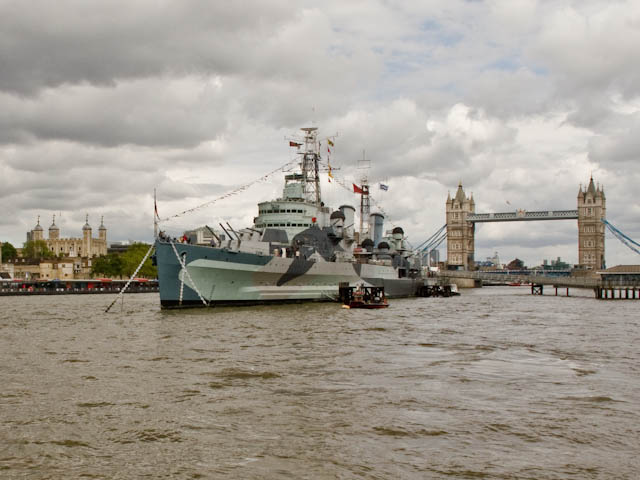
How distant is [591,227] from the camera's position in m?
155

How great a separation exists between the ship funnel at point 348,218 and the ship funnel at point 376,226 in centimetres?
1152

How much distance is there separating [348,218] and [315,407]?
125 feet

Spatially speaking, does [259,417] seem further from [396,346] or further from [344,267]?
[344,267]

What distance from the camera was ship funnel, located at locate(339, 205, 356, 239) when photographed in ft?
156

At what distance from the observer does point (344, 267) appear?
4303cm

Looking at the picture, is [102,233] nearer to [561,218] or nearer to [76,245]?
[76,245]

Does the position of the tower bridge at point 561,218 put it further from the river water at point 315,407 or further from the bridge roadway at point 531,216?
the river water at point 315,407

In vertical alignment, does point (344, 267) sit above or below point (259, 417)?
above

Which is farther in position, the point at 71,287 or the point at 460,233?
the point at 460,233

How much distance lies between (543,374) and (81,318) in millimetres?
24167

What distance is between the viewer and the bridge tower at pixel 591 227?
6097 inches

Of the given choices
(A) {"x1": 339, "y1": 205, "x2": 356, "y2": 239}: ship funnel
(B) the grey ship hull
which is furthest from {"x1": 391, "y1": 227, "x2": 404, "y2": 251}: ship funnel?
(B) the grey ship hull

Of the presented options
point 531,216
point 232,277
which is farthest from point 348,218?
point 531,216

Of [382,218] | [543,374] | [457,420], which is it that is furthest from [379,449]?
[382,218]
